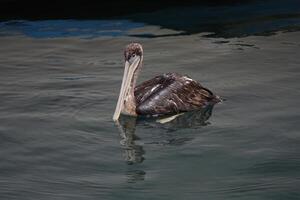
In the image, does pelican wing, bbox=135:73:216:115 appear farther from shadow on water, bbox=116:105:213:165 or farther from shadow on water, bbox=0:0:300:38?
shadow on water, bbox=0:0:300:38

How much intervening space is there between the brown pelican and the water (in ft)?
0.63

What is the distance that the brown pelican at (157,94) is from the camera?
871cm

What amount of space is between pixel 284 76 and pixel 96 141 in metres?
3.22

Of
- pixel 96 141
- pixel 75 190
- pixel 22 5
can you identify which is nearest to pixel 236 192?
pixel 75 190

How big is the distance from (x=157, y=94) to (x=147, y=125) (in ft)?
2.00

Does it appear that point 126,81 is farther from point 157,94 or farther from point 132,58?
point 157,94

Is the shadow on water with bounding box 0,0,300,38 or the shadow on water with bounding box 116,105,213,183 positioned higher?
the shadow on water with bounding box 0,0,300,38

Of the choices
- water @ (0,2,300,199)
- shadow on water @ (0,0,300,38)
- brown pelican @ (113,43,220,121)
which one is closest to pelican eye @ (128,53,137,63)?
brown pelican @ (113,43,220,121)

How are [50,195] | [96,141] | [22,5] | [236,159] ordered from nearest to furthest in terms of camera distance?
[50,195] < [236,159] < [96,141] < [22,5]

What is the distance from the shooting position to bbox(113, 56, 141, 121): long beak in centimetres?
837

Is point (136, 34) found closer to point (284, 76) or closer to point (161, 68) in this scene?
point (161, 68)

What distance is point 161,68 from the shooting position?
35.0ft

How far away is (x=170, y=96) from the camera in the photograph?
→ 8930 mm

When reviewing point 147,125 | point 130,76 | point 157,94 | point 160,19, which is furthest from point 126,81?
point 160,19
